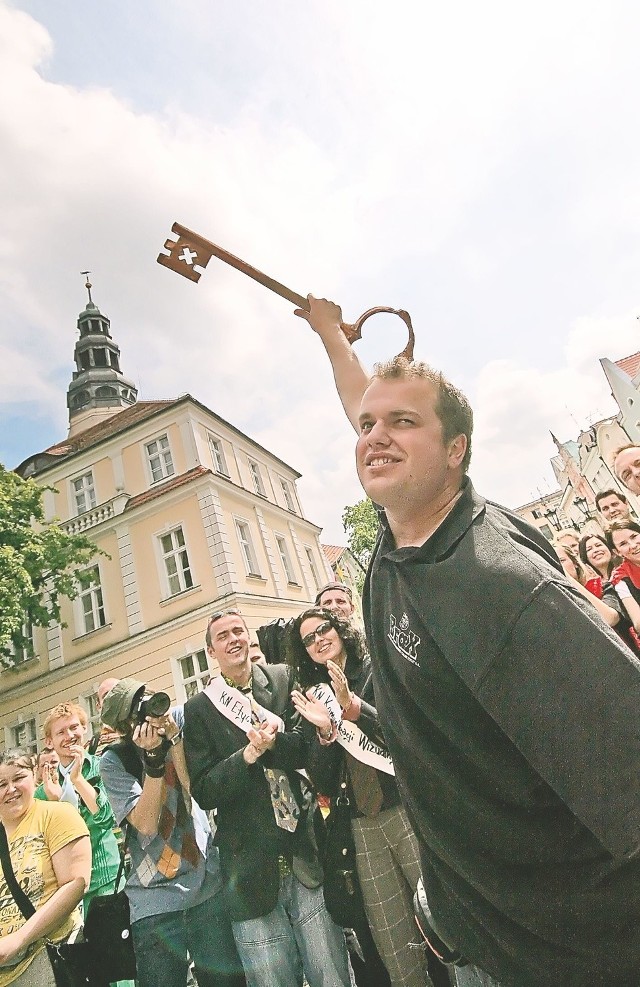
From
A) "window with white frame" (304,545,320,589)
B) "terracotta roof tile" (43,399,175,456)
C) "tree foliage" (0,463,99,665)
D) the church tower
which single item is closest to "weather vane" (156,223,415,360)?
"tree foliage" (0,463,99,665)

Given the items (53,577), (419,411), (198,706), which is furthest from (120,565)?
(419,411)

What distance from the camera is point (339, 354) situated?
7.22ft

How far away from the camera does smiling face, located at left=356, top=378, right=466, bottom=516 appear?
136 centimetres

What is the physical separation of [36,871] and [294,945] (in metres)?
1.34

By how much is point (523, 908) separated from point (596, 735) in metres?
0.45

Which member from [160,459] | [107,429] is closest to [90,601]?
[160,459]

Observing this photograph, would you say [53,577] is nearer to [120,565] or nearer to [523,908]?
[120,565]

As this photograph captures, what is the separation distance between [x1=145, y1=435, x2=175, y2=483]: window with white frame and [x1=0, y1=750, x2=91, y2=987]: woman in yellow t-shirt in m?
17.1

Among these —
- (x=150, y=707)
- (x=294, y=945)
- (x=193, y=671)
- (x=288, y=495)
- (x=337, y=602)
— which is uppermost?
(x=288, y=495)

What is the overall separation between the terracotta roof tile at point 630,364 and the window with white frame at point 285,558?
2935cm

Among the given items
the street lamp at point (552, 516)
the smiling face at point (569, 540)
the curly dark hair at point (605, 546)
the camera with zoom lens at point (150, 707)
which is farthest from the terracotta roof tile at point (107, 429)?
the street lamp at point (552, 516)

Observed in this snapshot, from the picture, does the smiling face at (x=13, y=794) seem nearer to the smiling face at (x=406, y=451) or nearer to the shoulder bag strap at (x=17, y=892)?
the shoulder bag strap at (x=17, y=892)

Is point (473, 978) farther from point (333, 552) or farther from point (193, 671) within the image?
point (333, 552)

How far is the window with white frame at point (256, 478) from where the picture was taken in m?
23.0
